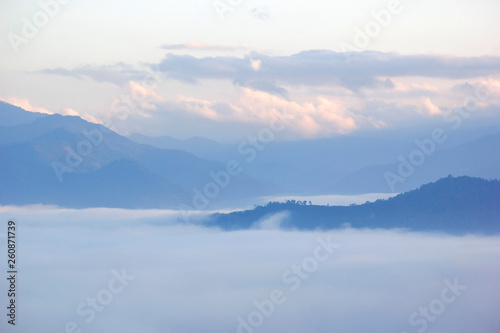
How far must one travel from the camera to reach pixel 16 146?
115m

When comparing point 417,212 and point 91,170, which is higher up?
point 91,170

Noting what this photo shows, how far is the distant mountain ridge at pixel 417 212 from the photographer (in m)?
75.0

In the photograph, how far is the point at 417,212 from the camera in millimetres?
79312

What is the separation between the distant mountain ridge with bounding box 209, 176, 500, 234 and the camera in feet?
246

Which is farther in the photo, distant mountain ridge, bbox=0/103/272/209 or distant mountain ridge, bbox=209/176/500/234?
distant mountain ridge, bbox=0/103/272/209

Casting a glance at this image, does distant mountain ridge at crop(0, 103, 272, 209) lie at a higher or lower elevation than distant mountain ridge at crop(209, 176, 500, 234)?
higher

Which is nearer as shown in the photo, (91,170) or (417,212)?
(417,212)

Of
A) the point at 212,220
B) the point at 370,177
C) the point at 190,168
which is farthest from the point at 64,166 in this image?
the point at 370,177

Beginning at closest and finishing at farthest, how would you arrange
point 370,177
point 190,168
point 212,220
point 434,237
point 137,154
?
point 434,237, point 212,220, point 370,177, point 190,168, point 137,154

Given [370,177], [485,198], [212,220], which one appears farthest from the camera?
[370,177]

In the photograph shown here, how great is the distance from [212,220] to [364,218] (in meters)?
21.2

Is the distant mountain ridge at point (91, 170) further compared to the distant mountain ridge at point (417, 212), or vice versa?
the distant mountain ridge at point (91, 170)

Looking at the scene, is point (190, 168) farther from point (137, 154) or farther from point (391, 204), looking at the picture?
point (391, 204)

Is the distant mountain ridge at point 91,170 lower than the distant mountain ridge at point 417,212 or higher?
higher
